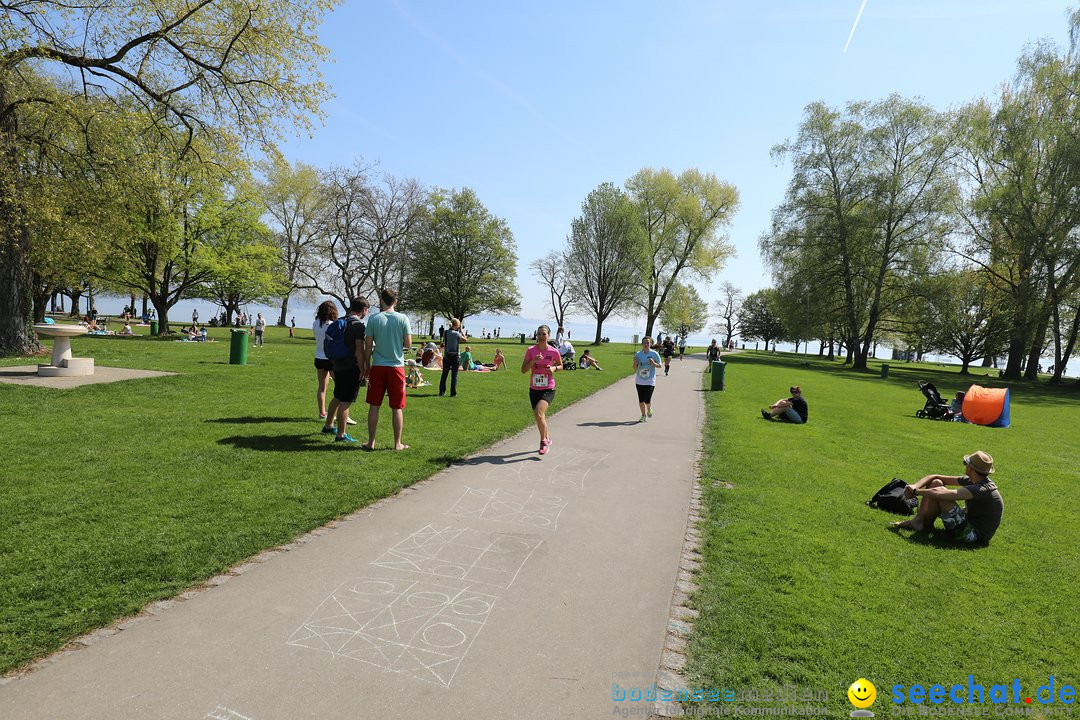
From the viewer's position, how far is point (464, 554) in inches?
187

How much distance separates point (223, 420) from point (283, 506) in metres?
4.69

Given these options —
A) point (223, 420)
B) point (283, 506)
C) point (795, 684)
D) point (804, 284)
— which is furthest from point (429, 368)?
point (804, 284)

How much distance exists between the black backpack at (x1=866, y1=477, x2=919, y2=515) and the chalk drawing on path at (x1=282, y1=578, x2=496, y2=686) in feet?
17.9

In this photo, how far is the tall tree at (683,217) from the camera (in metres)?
50.7

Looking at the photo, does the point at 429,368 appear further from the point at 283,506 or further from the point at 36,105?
the point at 283,506

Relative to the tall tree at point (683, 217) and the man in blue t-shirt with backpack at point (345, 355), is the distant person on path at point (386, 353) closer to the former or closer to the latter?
the man in blue t-shirt with backpack at point (345, 355)

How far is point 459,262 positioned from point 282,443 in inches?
1636

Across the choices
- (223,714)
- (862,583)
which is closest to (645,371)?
(862,583)

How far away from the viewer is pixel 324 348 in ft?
28.5

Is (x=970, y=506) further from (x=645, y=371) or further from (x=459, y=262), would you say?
(x=459, y=262)

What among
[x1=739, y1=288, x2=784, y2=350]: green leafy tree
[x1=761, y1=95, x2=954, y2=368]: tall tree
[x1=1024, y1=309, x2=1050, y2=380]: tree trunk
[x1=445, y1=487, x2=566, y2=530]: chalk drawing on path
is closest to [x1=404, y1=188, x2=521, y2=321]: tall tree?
[x1=761, y1=95, x2=954, y2=368]: tall tree

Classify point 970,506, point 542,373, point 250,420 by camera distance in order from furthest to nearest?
point 250,420 → point 542,373 → point 970,506

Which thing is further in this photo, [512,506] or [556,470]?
[556,470]

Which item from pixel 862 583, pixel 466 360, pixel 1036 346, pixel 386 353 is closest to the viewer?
pixel 862 583
